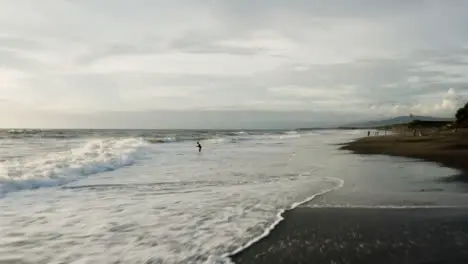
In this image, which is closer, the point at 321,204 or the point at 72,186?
the point at 321,204

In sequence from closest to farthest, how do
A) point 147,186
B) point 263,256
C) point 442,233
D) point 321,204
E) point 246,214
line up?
point 263,256
point 442,233
point 246,214
point 321,204
point 147,186

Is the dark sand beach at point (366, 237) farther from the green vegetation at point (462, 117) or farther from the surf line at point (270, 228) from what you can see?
the green vegetation at point (462, 117)

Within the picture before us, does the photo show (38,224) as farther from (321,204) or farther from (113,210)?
(321,204)

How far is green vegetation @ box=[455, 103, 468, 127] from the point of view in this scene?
7029 centimetres

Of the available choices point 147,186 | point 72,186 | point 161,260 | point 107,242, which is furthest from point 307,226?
point 72,186

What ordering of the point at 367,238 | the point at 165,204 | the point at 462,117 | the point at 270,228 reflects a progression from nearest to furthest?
the point at 367,238, the point at 270,228, the point at 165,204, the point at 462,117

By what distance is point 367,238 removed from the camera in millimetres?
7609

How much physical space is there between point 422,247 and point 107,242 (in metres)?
5.11

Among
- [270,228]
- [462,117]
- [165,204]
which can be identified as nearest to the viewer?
[270,228]

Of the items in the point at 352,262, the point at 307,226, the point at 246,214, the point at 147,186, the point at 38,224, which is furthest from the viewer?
the point at 147,186

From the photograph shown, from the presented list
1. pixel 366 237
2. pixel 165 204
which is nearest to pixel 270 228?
pixel 366 237

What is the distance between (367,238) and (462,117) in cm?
7287

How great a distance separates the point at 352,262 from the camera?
6.35 m

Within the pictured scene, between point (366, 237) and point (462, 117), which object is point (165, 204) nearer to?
point (366, 237)
